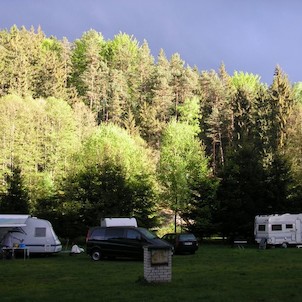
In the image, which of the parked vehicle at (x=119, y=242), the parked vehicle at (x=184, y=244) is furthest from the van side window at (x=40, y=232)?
the parked vehicle at (x=184, y=244)

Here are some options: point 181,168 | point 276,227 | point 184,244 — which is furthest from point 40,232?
point 181,168

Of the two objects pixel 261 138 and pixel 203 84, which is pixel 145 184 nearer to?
pixel 261 138

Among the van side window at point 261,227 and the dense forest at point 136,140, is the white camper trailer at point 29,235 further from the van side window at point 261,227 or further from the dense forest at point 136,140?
the van side window at point 261,227

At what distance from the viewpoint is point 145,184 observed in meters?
43.4

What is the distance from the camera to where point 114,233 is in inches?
974

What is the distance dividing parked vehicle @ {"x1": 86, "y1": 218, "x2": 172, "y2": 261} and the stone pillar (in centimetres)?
948

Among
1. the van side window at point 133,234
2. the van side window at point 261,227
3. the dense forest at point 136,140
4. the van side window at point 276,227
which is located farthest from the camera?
the dense forest at point 136,140

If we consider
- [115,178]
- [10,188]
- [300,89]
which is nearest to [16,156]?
[10,188]

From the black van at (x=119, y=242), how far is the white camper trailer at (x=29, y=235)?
13.0 feet

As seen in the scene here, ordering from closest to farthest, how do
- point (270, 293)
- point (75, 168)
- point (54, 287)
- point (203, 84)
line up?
point (270, 293)
point (54, 287)
point (75, 168)
point (203, 84)

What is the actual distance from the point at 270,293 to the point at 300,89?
274 feet

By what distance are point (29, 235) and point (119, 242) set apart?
22.2 feet

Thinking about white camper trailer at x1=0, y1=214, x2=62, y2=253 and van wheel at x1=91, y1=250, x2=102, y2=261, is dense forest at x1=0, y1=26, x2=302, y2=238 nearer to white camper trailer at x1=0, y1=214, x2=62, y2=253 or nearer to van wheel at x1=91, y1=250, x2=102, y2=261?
white camper trailer at x1=0, y1=214, x2=62, y2=253

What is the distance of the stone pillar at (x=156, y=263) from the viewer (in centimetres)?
1382
